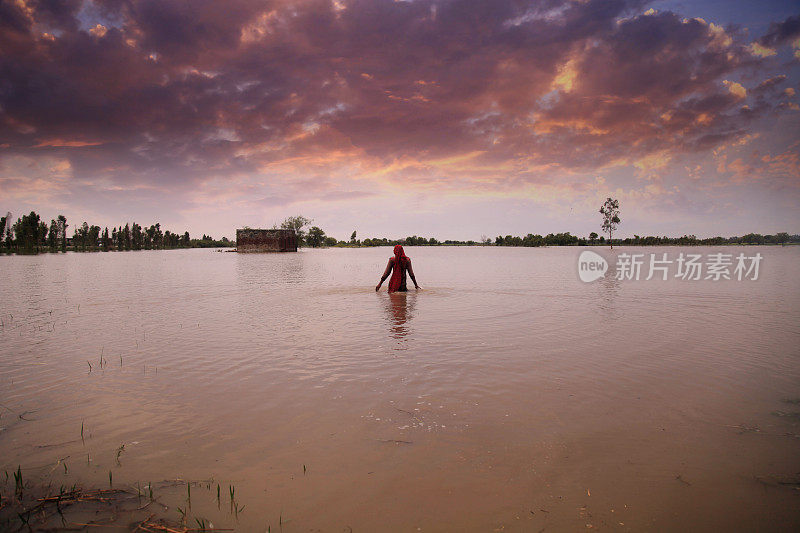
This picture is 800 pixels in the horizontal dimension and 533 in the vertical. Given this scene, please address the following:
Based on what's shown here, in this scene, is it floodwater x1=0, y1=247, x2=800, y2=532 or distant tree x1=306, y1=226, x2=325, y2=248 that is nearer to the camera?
floodwater x1=0, y1=247, x2=800, y2=532

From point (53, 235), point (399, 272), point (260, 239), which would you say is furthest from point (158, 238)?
point (399, 272)

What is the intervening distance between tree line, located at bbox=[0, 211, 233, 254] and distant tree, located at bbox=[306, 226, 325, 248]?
6778 centimetres

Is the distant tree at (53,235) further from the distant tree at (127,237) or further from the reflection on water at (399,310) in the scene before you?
the reflection on water at (399,310)

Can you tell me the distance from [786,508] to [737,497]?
0.38 m

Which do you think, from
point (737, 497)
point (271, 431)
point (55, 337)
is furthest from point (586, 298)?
point (55, 337)

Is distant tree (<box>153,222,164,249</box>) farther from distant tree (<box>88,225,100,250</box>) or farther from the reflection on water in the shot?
the reflection on water

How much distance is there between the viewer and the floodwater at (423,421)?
12.9 feet

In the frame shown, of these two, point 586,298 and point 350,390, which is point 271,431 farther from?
point 586,298

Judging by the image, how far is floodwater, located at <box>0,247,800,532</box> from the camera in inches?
155

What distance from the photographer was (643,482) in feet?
14.0

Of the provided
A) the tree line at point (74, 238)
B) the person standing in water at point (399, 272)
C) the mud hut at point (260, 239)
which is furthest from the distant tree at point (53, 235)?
the person standing in water at point (399, 272)

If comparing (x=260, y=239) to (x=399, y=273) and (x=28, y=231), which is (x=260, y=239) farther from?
(x=399, y=273)

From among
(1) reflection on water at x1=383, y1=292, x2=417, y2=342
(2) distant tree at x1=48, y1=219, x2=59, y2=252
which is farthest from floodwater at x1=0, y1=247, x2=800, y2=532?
(2) distant tree at x1=48, y1=219, x2=59, y2=252

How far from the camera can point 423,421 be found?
5.76 metres
